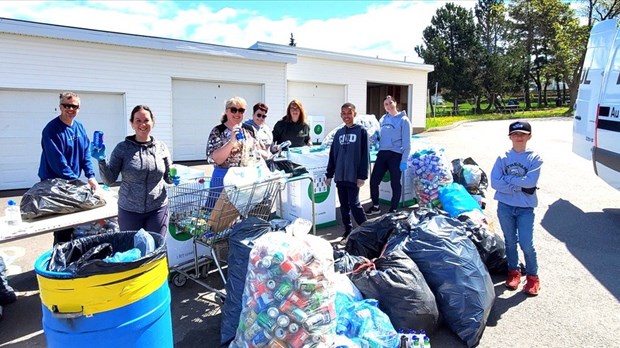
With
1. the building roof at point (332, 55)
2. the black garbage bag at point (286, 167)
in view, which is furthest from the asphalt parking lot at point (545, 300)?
the building roof at point (332, 55)

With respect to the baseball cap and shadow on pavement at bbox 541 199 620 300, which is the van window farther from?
the baseball cap

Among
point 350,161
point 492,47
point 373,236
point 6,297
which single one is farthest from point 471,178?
point 492,47

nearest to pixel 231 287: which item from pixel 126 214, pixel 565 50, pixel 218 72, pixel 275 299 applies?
pixel 275 299

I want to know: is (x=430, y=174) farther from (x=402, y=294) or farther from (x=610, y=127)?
(x=402, y=294)

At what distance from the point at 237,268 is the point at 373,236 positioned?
142cm

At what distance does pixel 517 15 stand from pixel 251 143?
43251mm

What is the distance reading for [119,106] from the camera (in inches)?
407

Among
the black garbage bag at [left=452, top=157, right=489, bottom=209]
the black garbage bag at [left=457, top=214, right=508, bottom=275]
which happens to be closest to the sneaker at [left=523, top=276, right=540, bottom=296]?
the black garbage bag at [left=457, top=214, right=508, bottom=275]

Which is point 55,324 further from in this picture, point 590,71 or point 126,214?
point 590,71

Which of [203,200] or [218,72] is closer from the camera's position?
[203,200]

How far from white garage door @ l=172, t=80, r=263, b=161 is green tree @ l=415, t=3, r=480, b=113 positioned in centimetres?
2697

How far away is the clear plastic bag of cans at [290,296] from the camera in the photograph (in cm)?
231

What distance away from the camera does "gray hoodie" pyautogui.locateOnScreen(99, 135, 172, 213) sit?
10.5 ft

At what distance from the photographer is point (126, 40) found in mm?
9984
